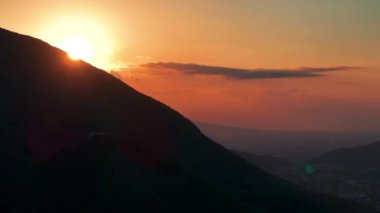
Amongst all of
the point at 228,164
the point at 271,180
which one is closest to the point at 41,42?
the point at 228,164

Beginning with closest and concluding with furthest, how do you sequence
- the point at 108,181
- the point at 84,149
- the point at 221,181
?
1. the point at 108,181
2. the point at 84,149
3. the point at 221,181

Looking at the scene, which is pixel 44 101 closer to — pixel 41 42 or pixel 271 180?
pixel 41 42

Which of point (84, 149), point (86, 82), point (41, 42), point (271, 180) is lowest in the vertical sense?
point (271, 180)

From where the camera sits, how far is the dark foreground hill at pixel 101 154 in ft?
154

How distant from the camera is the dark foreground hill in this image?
1844 inches

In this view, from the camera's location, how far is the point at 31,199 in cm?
4431

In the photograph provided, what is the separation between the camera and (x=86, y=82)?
10000 centimetres

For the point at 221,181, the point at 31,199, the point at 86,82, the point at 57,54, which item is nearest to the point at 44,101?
the point at 86,82

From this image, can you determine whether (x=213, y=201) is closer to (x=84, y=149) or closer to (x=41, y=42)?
(x=84, y=149)

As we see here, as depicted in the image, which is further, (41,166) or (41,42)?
(41,42)

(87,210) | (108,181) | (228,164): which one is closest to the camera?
(87,210)

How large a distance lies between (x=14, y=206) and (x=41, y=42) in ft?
232

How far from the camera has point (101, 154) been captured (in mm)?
50656

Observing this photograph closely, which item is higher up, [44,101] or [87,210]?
[44,101]
